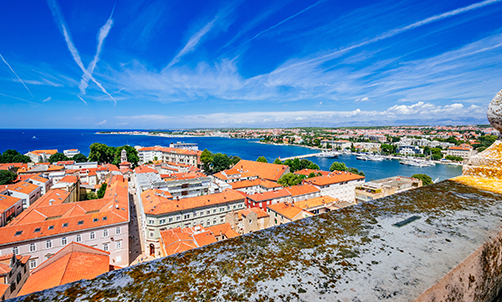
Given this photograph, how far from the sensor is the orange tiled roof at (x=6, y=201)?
16344 millimetres

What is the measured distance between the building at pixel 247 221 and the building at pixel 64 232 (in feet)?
22.4

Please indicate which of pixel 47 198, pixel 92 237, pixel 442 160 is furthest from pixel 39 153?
pixel 442 160

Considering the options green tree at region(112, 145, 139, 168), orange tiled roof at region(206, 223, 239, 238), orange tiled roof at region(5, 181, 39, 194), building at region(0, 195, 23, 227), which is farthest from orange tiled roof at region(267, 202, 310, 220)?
green tree at region(112, 145, 139, 168)

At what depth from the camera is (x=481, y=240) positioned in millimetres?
1019

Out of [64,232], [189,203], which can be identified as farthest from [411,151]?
[64,232]

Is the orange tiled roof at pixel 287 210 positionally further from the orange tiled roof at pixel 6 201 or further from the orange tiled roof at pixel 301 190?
the orange tiled roof at pixel 6 201

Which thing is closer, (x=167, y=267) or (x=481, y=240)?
(x=167, y=267)

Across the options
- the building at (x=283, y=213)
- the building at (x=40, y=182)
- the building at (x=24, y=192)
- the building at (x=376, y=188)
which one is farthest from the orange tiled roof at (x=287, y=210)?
the building at (x=40, y=182)

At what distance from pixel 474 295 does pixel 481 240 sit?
0.25 meters

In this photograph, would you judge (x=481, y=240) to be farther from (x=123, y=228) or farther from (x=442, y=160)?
(x=442, y=160)

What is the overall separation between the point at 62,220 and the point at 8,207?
9047 millimetres

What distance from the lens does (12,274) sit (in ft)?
29.3

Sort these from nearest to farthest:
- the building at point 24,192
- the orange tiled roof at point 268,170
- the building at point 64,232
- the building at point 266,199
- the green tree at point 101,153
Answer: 1. the building at point 64,232
2. the building at point 24,192
3. the building at point 266,199
4. the orange tiled roof at point 268,170
5. the green tree at point 101,153

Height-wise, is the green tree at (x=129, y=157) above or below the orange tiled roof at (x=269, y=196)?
above
